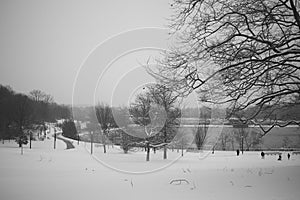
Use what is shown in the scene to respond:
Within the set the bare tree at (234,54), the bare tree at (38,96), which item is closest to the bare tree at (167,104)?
the bare tree at (234,54)

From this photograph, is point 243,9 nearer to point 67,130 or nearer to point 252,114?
Answer: point 252,114

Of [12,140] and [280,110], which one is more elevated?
[280,110]

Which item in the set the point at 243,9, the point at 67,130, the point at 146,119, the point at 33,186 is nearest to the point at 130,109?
the point at 146,119

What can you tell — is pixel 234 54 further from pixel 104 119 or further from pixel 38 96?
pixel 38 96

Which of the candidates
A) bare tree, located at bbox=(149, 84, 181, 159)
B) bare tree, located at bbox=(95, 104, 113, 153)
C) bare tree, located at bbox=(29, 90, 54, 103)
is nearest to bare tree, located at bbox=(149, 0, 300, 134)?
bare tree, located at bbox=(149, 84, 181, 159)

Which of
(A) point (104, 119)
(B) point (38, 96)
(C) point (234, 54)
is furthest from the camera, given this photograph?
(B) point (38, 96)

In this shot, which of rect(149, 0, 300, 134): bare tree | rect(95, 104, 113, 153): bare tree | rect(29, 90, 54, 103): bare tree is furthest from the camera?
rect(29, 90, 54, 103): bare tree

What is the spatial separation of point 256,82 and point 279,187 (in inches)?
113

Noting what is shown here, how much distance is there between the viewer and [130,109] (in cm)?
2555

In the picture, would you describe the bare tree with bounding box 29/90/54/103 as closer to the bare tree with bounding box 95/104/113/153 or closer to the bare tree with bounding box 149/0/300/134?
the bare tree with bounding box 95/104/113/153

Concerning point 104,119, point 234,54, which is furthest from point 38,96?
point 234,54

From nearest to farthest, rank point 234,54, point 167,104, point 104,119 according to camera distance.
→ point 234,54, point 167,104, point 104,119

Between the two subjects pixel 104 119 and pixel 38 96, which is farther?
pixel 38 96

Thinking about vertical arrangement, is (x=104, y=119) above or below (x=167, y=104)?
below
